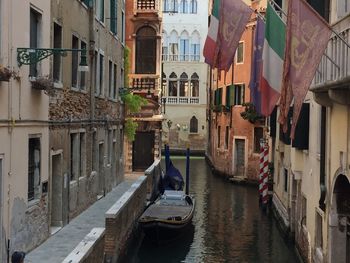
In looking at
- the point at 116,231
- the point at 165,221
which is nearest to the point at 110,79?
the point at 165,221

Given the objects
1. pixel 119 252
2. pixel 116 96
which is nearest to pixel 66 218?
pixel 119 252

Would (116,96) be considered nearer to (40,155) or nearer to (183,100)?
(40,155)

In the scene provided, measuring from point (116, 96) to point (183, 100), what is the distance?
28022mm

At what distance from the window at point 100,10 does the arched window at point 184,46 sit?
3167cm

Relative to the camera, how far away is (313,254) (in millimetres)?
11359

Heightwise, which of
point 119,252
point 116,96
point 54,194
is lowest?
point 119,252

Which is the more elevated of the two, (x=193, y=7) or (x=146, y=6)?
(x=193, y=7)

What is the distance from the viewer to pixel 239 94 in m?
29.3

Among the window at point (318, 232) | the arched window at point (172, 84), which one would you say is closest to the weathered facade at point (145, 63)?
the window at point (318, 232)

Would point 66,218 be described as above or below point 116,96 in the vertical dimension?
below

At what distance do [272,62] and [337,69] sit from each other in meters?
1.43

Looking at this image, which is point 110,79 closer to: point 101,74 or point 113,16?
point 101,74

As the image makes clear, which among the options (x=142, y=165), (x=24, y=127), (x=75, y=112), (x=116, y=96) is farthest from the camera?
(x=142, y=165)

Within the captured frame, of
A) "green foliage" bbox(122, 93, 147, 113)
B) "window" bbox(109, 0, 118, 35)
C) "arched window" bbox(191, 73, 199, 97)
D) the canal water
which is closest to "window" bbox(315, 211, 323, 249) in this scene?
the canal water
